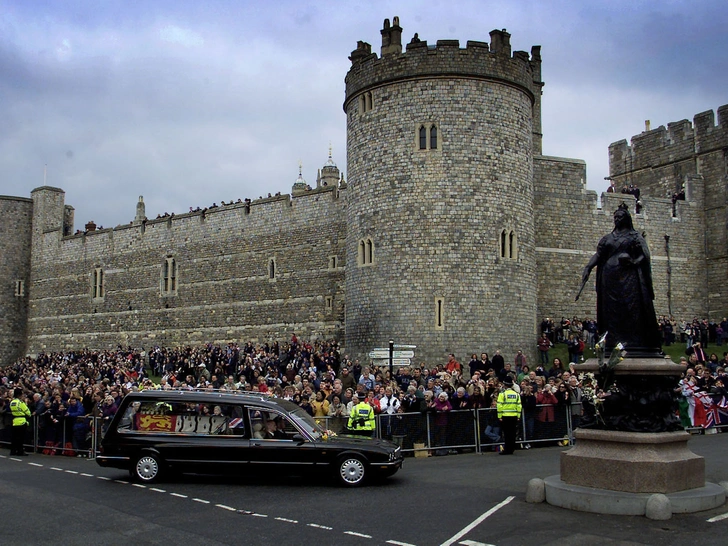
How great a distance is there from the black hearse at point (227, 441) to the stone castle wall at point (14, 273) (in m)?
38.0

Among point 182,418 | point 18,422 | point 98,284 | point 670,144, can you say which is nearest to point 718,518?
point 182,418

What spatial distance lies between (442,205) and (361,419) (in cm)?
1190

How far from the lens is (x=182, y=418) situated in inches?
542

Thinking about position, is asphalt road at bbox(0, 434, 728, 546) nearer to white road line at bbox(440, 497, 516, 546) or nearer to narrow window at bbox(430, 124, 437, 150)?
white road line at bbox(440, 497, 516, 546)

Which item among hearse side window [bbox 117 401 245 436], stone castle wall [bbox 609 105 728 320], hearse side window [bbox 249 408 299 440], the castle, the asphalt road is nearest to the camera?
the asphalt road

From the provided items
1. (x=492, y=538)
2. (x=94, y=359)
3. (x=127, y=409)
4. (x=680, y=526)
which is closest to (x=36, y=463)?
(x=127, y=409)

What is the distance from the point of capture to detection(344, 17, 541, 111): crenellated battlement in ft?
87.4

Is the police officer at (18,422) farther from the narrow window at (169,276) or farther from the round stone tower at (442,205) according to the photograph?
the narrow window at (169,276)

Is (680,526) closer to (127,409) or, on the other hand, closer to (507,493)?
(507,493)

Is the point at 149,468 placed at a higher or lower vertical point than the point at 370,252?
lower

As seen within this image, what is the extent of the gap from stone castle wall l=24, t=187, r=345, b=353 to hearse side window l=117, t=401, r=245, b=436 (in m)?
18.6

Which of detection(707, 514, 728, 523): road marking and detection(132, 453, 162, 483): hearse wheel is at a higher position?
detection(132, 453, 162, 483): hearse wheel

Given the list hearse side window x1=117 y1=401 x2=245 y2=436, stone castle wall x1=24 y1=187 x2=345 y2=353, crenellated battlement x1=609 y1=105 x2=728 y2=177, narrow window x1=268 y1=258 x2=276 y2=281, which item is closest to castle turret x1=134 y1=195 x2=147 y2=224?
stone castle wall x1=24 y1=187 x2=345 y2=353

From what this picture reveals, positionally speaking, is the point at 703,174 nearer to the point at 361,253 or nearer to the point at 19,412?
the point at 361,253
